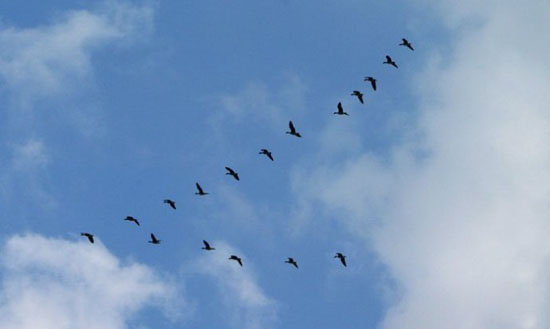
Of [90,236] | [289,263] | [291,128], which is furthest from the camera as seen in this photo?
[289,263]

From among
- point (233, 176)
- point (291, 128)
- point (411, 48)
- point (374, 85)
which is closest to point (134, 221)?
point (233, 176)

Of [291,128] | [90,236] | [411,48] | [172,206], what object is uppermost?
[411,48]

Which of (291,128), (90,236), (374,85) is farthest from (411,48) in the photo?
(90,236)

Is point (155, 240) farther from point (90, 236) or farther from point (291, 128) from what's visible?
point (291, 128)

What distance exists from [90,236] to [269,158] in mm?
33377

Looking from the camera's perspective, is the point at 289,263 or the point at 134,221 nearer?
the point at 134,221

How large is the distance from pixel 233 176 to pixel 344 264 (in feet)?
79.9

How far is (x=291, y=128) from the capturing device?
151875mm

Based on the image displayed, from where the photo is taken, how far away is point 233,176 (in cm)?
15500

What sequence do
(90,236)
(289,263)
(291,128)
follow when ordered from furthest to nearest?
(289,263)
(291,128)
(90,236)

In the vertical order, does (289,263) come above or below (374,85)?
below

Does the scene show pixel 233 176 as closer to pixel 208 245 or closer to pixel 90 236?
pixel 208 245

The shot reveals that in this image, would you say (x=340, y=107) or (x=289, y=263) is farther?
Result: (x=289, y=263)

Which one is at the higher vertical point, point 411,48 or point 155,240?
point 411,48
